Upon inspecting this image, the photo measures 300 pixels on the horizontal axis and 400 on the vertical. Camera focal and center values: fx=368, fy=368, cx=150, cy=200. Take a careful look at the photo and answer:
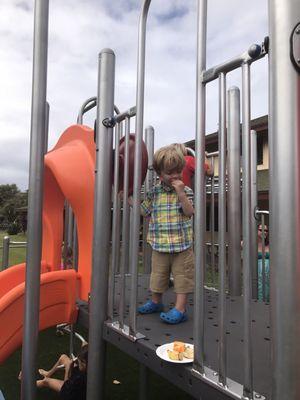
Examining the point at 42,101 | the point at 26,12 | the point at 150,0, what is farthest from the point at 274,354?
the point at 26,12

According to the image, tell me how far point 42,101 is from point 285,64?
3.90ft

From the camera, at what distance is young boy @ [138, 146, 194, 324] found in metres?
2.16

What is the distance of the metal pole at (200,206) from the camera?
49.3 inches

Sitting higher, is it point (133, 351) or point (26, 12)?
point (26, 12)

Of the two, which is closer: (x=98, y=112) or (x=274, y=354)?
(x=274, y=354)

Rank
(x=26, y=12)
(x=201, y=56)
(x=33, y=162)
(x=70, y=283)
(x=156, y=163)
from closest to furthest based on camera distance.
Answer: (x=201, y=56), (x=33, y=162), (x=26, y=12), (x=156, y=163), (x=70, y=283)

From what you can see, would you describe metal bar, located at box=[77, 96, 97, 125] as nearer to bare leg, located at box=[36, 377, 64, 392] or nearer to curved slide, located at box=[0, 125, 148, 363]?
curved slide, located at box=[0, 125, 148, 363]

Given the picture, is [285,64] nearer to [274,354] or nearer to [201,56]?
[201,56]

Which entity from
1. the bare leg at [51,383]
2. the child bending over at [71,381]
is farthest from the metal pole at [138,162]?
the bare leg at [51,383]

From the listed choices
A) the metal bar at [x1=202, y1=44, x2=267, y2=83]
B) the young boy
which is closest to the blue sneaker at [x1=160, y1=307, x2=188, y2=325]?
the young boy

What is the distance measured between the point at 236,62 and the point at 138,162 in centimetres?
69

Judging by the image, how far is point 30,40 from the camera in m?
1.87

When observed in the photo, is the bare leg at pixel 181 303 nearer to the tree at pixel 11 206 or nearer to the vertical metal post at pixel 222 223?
the vertical metal post at pixel 222 223

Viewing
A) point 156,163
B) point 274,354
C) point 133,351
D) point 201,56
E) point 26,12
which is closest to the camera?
point 274,354
